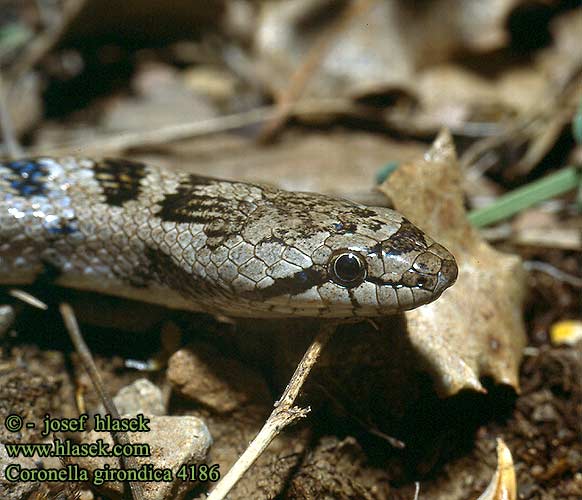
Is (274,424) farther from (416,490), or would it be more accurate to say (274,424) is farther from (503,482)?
(503,482)

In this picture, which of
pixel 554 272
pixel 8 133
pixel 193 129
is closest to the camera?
pixel 554 272

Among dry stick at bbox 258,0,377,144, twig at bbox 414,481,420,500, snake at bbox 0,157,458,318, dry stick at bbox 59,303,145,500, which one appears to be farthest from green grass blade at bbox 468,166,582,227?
dry stick at bbox 59,303,145,500

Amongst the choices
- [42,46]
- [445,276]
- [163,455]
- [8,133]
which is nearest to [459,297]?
[445,276]

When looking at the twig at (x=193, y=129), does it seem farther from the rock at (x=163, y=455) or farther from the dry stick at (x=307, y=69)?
the rock at (x=163, y=455)

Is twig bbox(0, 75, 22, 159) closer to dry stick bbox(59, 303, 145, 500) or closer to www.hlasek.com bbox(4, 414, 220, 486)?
dry stick bbox(59, 303, 145, 500)

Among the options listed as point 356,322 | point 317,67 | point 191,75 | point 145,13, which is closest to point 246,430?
point 356,322

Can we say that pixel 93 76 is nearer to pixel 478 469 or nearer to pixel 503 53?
pixel 503 53

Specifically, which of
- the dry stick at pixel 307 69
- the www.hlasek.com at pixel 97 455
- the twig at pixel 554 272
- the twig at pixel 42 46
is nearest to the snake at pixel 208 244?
the www.hlasek.com at pixel 97 455
